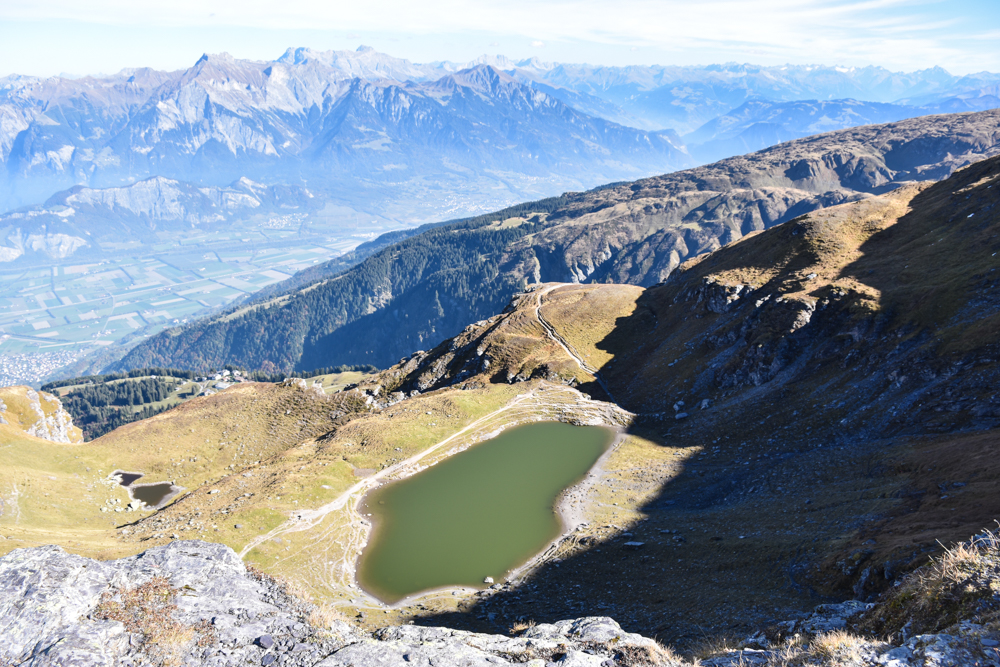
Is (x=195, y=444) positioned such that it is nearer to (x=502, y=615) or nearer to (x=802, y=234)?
(x=502, y=615)

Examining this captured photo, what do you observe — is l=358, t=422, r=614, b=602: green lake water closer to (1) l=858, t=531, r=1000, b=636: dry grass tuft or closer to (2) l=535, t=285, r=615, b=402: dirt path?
(2) l=535, t=285, r=615, b=402: dirt path

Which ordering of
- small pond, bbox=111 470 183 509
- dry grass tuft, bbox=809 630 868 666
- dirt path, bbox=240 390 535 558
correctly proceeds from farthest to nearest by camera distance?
small pond, bbox=111 470 183 509, dirt path, bbox=240 390 535 558, dry grass tuft, bbox=809 630 868 666

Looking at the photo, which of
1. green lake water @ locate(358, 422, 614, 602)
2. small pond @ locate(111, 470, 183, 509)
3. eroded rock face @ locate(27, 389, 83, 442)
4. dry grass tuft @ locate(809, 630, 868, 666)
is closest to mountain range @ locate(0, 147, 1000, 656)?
dry grass tuft @ locate(809, 630, 868, 666)

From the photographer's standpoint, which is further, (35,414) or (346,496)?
(35,414)

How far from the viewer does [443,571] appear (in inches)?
1721

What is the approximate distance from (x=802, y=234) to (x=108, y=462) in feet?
342

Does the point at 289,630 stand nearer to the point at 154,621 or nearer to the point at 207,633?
the point at 207,633

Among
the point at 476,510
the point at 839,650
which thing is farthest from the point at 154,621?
the point at 476,510

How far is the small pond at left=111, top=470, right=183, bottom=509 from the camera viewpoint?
68938 mm

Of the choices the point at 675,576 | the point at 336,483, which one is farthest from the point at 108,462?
the point at 675,576

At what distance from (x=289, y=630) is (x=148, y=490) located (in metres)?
64.6

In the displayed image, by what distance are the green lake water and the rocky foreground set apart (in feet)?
70.0

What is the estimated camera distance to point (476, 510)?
53094mm

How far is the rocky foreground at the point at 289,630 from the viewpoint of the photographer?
51.0 ft
